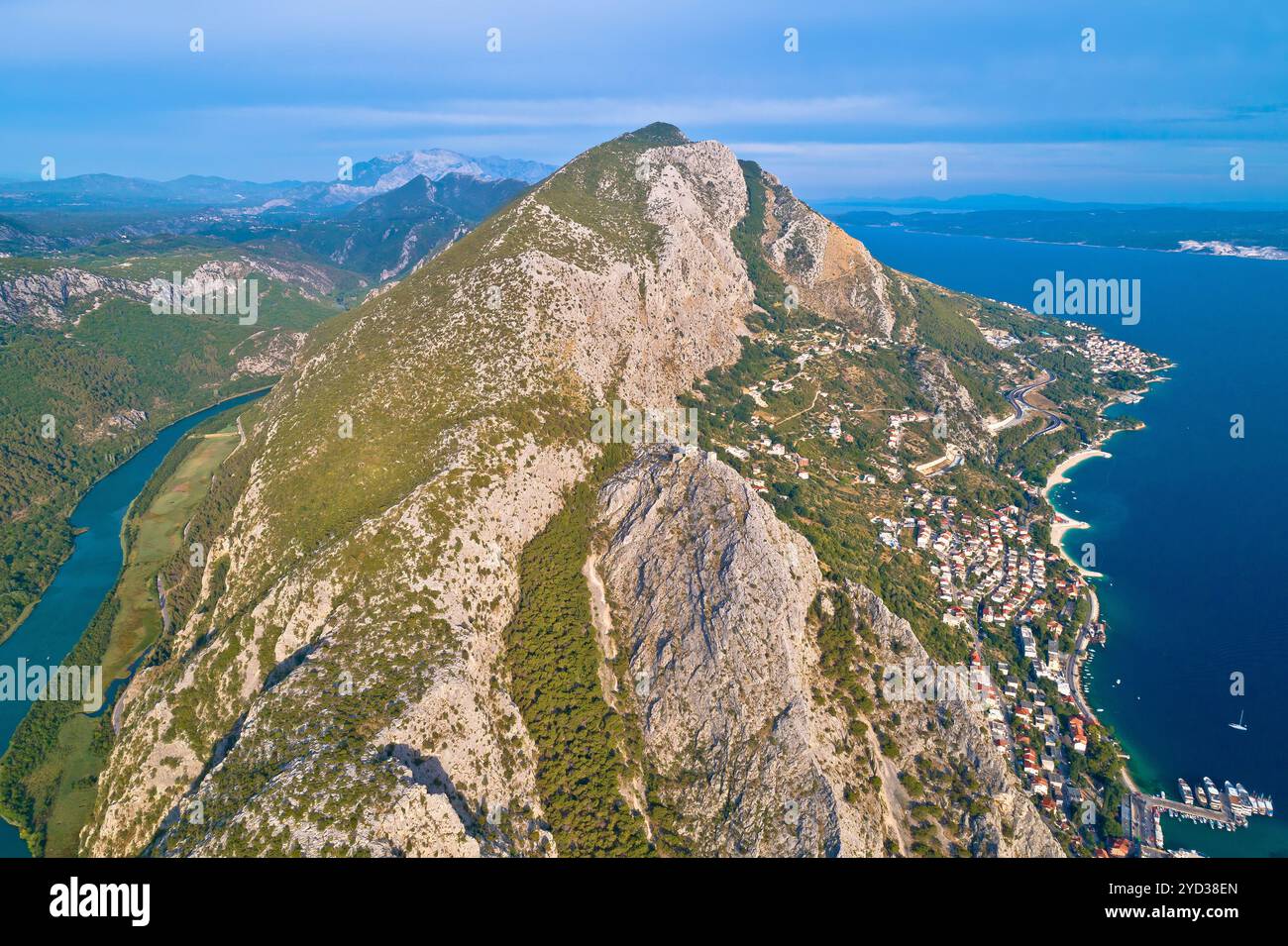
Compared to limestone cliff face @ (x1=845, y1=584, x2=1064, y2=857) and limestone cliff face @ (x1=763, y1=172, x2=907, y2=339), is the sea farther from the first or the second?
limestone cliff face @ (x1=763, y1=172, x2=907, y2=339)

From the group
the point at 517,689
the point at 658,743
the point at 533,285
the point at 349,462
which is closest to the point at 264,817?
the point at 517,689

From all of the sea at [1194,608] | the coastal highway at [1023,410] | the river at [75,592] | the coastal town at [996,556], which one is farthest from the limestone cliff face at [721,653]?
the coastal highway at [1023,410]

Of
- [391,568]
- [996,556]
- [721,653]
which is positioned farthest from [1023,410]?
[391,568]

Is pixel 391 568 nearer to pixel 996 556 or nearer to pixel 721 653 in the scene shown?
pixel 721 653

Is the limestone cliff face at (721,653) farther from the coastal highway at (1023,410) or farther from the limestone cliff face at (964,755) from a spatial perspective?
the coastal highway at (1023,410)

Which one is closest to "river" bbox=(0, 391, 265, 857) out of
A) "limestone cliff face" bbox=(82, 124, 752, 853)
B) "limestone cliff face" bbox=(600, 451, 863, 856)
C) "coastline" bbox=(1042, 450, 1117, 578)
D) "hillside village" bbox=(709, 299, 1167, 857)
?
"limestone cliff face" bbox=(82, 124, 752, 853)
